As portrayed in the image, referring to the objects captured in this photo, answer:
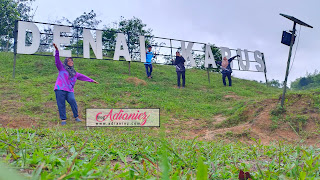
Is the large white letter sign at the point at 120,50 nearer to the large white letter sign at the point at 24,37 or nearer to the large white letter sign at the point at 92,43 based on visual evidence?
the large white letter sign at the point at 92,43

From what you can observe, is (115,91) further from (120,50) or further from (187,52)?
(187,52)

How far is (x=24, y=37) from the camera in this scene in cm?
1180

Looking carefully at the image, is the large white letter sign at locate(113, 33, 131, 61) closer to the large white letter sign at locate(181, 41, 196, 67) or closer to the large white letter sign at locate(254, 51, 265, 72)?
the large white letter sign at locate(181, 41, 196, 67)

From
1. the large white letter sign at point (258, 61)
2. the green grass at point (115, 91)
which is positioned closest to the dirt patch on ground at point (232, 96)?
the green grass at point (115, 91)

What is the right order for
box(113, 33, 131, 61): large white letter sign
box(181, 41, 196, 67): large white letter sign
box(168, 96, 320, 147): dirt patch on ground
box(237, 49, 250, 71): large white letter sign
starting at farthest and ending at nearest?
box(237, 49, 250, 71): large white letter sign → box(181, 41, 196, 67): large white letter sign → box(113, 33, 131, 61): large white letter sign → box(168, 96, 320, 147): dirt patch on ground

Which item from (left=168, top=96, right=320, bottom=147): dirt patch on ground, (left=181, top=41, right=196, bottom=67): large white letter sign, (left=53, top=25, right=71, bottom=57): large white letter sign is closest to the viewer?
(left=168, top=96, right=320, bottom=147): dirt patch on ground

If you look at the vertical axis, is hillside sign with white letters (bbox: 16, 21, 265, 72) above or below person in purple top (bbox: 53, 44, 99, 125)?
above

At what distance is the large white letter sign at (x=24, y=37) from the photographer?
11.7 m

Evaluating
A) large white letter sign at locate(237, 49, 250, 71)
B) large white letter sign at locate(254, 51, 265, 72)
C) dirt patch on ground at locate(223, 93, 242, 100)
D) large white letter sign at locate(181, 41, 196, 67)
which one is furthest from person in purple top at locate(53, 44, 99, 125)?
large white letter sign at locate(254, 51, 265, 72)

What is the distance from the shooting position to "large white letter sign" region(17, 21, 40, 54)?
11.7 metres

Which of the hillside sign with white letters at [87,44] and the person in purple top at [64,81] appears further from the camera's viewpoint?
the hillside sign with white letters at [87,44]

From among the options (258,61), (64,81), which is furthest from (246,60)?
(64,81)

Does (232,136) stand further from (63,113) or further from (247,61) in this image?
(247,61)

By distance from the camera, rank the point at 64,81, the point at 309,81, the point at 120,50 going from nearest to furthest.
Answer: the point at 64,81 → the point at 120,50 → the point at 309,81
